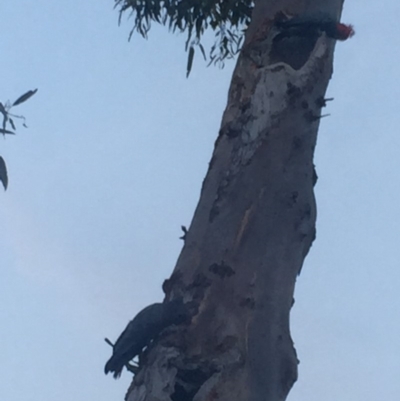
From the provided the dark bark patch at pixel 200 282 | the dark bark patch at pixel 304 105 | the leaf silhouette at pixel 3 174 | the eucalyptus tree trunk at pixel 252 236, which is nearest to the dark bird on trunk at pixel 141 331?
the eucalyptus tree trunk at pixel 252 236

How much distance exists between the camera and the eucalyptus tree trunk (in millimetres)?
3217

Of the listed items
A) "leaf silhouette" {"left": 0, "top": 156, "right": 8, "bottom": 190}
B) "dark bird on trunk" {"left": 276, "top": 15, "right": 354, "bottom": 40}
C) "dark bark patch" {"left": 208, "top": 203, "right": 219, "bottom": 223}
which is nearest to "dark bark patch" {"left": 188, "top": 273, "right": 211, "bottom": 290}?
"dark bark patch" {"left": 208, "top": 203, "right": 219, "bottom": 223}

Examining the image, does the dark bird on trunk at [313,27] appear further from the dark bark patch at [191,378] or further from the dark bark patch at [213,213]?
the dark bark patch at [191,378]

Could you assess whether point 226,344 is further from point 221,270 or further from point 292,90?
point 292,90

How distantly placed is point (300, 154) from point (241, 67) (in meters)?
0.56

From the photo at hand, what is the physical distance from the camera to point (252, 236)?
138 inches

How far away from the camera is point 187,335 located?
3287 millimetres

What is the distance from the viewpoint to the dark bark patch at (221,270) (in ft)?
11.2

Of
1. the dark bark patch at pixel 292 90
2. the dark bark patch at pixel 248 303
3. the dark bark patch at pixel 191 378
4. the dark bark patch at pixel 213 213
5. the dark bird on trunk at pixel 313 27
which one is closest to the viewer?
the dark bark patch at pixel 191 378

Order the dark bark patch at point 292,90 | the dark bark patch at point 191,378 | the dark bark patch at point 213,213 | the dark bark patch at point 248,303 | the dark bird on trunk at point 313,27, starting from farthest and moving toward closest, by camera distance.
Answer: the dark bird on trunk at point 313,27 → the dark bark patch at point 292,90 → the dark bark patch at point 213,213 → the dark bark patch at point 248,303 → the dark bark patch at point 191,378

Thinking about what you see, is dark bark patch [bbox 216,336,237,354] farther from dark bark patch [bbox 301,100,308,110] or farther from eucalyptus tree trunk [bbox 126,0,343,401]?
dark bark patch [bbox 301,100,308,110]

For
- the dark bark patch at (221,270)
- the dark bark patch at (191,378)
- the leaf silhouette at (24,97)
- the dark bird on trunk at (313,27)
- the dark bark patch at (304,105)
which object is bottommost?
the dark bark patch at (191,378)

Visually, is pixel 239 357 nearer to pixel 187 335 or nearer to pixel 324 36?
pixel 187 335

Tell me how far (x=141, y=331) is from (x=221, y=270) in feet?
1.25
